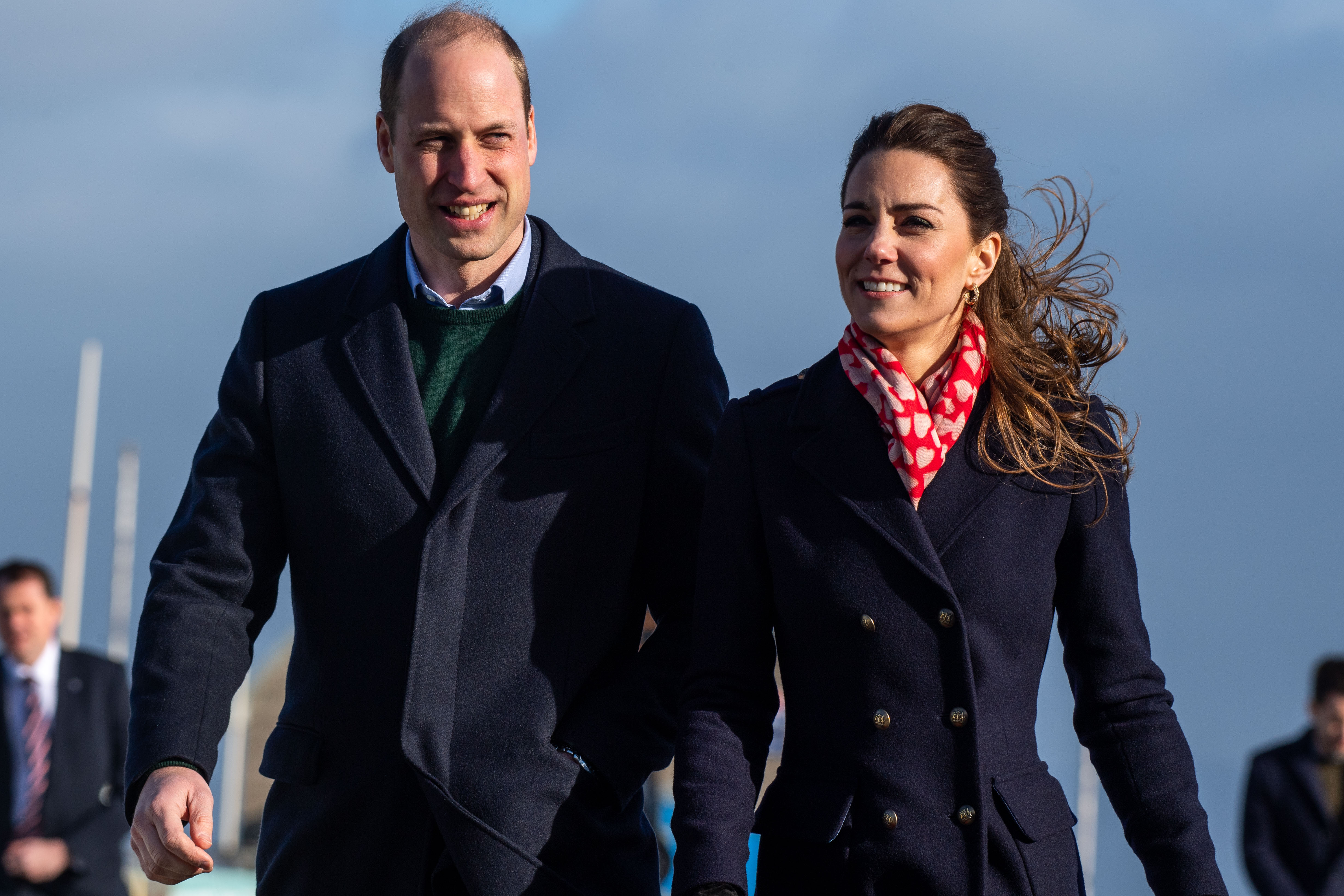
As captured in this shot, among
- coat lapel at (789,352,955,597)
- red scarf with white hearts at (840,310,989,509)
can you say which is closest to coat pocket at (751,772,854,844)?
coat lapel at (789,352,955,597)

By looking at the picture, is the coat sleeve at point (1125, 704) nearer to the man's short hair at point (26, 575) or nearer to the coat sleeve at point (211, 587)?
the coat sleeve at point (211, 587)

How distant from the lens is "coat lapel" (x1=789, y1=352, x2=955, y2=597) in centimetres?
285

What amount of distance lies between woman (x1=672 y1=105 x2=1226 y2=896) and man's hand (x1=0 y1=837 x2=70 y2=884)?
17.3ft

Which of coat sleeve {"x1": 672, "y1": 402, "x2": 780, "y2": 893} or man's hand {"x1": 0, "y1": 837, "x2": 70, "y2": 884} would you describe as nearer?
coat sleeve {"x1": 672, "y1": 402, "x2": 780, "y2": 893}

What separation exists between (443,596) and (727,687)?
53 centimetres

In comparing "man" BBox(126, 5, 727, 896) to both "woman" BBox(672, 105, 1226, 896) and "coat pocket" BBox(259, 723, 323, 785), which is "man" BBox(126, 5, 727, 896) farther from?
"woman" BBox(672, 105, 1226, 896)

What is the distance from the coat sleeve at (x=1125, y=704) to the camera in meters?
2.75

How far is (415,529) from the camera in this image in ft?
10.0

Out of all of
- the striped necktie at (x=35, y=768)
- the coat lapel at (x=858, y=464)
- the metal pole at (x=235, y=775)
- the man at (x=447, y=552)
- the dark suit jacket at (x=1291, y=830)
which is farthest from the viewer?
the metal pole at (x=235, y=775)

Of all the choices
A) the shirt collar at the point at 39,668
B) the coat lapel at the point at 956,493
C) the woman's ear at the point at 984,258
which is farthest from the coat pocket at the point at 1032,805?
the shirt collar at the point at 39,668

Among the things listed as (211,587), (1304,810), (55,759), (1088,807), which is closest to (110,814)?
(55,759)

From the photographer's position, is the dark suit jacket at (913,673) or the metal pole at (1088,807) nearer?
the dark suit jacket at (913,673)

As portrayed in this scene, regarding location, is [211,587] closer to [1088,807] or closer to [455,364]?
[455,364]

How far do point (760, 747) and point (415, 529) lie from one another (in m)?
0.73
